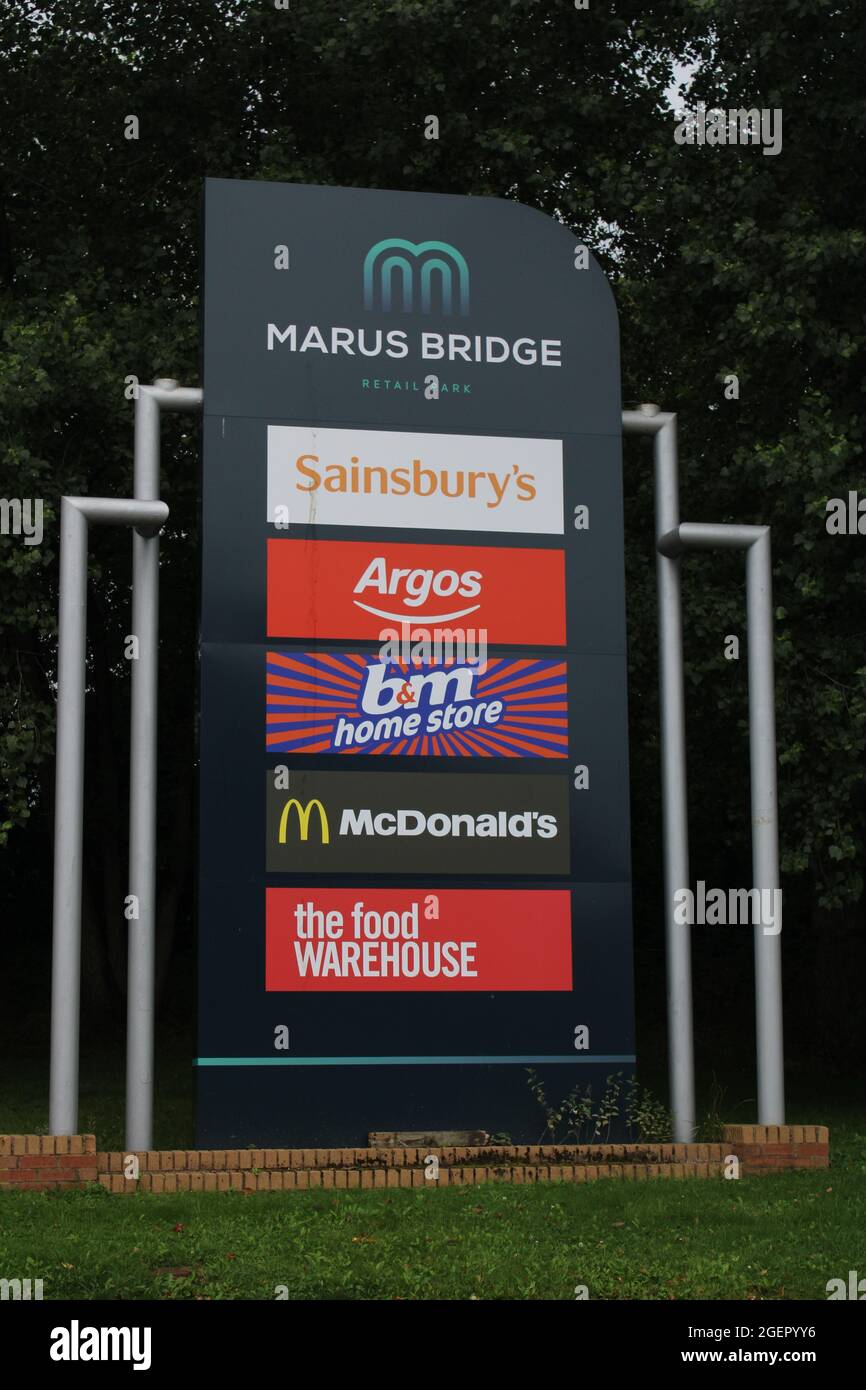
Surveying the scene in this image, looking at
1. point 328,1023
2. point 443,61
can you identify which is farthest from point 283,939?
point 443,61

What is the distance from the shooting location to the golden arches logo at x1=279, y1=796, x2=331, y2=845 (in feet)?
37.3

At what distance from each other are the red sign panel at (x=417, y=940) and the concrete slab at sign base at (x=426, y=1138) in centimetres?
90

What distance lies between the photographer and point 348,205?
12.3 metres

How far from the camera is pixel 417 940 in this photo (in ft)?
37.6

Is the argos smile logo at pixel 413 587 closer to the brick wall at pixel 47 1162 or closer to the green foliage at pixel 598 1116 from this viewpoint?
the green foliage at pixel 598 1116

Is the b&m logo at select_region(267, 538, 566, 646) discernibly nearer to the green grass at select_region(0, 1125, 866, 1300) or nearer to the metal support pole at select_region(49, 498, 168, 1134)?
the metal support pole at select_region(49, 498, 168, 1134)

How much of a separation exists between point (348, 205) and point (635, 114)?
8.17m

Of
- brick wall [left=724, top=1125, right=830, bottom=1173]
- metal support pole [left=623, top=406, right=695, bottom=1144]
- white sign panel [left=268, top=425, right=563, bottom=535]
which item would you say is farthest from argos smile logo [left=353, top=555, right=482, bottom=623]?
brick wall [left=724, top=1125, right=830, bottom=1173]

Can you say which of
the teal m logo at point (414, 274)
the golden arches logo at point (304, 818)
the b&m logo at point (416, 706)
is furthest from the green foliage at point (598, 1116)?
the teal m logo at point (414, 274)

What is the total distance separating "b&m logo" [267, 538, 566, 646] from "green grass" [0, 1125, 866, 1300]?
3.68 meters

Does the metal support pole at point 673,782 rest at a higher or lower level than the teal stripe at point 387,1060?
higher

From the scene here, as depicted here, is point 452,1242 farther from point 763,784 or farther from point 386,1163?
point 763,784

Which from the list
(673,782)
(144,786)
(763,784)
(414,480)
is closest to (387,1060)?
(144,786)

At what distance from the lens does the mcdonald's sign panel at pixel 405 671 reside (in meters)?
11.3
